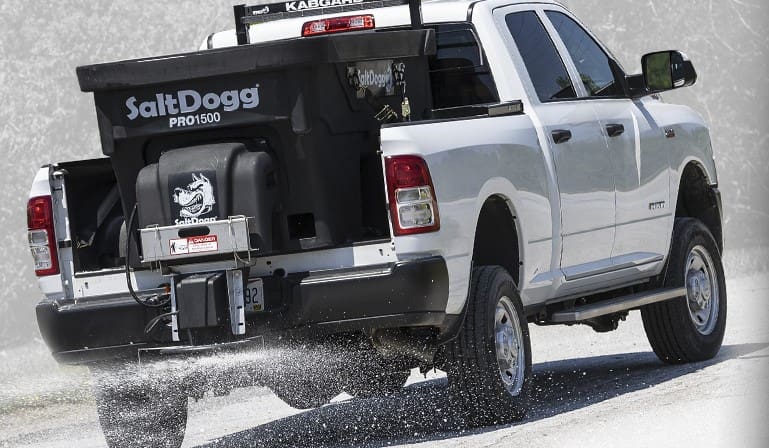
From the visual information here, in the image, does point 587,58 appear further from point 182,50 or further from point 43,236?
point 182,50

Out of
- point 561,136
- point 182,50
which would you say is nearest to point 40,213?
point 561,136

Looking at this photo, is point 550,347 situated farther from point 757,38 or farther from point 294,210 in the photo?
point 757,38

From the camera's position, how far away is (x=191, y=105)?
770 cm

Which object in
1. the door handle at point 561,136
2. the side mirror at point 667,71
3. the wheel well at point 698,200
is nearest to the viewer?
the door handle at point 561,136

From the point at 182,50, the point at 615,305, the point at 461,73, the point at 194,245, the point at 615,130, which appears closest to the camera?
the point at 194,245

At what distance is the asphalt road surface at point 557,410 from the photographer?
7293 mm

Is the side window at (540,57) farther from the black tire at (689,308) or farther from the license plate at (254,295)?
the license plate at (254,295)

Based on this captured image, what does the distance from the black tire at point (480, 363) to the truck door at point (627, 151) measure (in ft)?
5.52

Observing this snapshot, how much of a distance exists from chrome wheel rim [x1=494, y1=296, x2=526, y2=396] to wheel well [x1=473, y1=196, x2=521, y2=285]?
264mm

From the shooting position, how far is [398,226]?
7508mm

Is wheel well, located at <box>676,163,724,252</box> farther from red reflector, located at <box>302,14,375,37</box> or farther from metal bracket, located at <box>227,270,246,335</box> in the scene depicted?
metal bracket, located at <box>227,270,246,335</box>

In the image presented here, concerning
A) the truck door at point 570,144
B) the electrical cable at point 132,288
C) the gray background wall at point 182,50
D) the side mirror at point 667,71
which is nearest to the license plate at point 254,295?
the electrical cable at point 132,288

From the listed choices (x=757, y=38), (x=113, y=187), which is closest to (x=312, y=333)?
(x=113, y=187)

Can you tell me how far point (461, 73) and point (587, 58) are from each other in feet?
4.14
